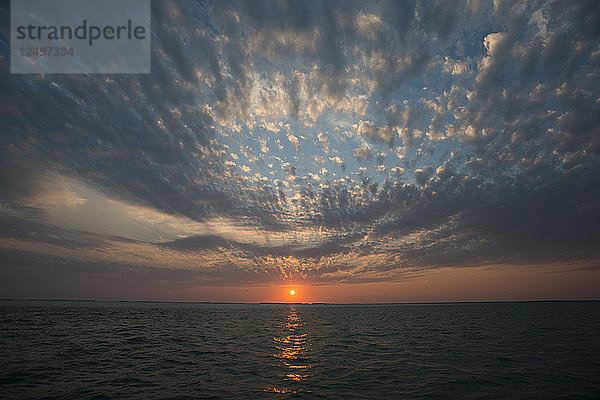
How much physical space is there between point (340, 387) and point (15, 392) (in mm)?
17161

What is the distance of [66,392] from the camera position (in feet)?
45.7

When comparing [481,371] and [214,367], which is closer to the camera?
[481,371]

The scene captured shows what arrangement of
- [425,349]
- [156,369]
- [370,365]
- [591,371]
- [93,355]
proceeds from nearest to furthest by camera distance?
[591,371] → [156,369] → [370,365] → [93,355] → [425,349]

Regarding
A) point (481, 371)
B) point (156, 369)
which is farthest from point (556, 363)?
point (156, 369)

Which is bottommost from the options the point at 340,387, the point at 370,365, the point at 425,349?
the point at 425,349

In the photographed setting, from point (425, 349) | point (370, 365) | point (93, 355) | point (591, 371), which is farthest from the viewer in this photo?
point (425, 349)

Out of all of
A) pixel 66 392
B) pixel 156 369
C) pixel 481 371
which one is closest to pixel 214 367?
pixel 156 369

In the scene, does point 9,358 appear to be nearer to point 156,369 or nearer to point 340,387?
point 156,369

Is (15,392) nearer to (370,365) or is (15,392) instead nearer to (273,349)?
(273,349)

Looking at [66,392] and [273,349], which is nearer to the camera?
[66,392]

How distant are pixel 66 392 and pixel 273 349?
685 inches

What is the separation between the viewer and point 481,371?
18062 mm

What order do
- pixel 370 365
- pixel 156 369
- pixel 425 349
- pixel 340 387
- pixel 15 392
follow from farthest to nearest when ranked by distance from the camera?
pixel 425 349, pixel 370 365, pixel 156 369, pixel 340 387, pixel 15 392

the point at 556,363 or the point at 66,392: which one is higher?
the point at 66,392
